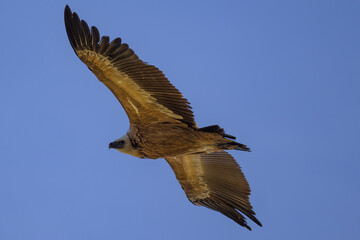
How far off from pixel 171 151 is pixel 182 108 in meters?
1.09

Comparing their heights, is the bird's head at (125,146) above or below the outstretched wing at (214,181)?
below

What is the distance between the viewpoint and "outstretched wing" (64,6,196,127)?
10.1 metres

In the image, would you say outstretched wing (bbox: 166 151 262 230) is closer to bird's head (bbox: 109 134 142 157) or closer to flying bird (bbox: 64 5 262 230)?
flying bird (bbox: 64 5 262 230)

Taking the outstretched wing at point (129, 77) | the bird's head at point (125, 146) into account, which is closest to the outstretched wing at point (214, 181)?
the bird's head at point (125, 146)

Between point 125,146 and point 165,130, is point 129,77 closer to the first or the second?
point 165,130

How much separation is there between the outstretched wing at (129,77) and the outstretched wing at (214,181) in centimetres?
186

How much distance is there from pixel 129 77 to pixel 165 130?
1.43 meters

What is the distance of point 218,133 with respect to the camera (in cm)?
1086

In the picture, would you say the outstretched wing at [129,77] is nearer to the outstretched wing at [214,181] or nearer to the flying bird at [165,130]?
the flying bird at [165,130]


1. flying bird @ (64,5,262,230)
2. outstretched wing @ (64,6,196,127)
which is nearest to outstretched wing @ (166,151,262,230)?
flying bird @ (64,5,262,230)

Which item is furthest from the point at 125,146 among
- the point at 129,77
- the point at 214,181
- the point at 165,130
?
the point at 214,181

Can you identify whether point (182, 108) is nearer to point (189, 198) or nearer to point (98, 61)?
point (98, 61)

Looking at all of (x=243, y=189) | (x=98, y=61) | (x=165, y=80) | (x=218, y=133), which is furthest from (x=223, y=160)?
(x=98, y=61)

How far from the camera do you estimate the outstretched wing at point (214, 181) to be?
12266 mm
